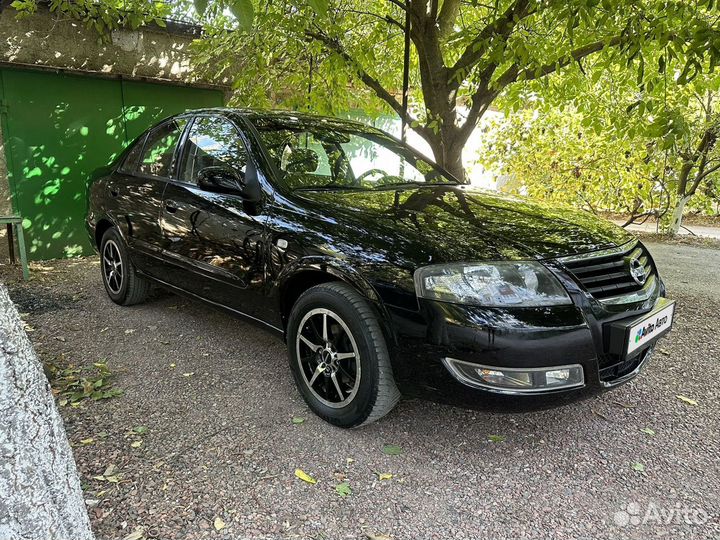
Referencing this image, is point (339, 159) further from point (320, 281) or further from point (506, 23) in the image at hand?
point (506, 23)

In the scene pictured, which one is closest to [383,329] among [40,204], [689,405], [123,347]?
[689,405]

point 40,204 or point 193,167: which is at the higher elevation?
point 193,167

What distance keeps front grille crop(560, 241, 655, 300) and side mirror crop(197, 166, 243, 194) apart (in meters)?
1.82

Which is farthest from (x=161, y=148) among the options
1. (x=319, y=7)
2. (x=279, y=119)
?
(x=319, y=7)

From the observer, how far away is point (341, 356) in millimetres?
2609

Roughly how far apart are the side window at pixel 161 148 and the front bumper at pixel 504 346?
2.48m

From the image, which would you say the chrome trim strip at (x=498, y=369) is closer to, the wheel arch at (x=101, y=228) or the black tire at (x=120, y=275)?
the black tire at (x=120, y=275)

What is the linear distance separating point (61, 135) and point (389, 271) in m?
5.90

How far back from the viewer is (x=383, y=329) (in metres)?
2.41

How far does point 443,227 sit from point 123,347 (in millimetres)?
2643

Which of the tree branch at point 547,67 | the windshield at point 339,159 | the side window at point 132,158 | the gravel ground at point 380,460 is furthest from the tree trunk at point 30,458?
the tree branch at point 547,67

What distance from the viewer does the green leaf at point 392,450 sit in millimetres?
2549

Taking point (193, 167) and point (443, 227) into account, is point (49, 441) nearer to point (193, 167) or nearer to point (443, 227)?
point (443, 227)

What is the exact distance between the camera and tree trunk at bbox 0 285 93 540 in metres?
1.50
